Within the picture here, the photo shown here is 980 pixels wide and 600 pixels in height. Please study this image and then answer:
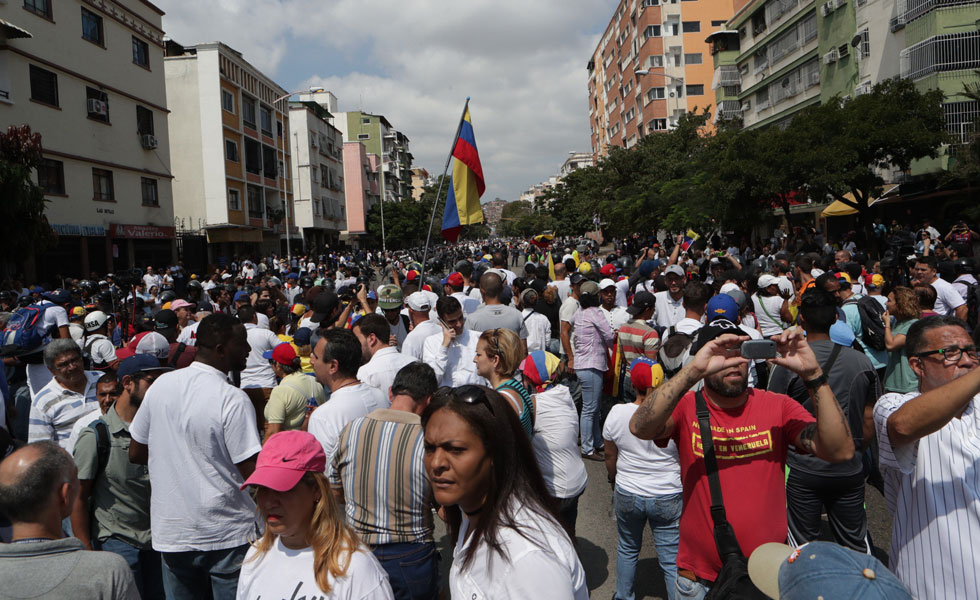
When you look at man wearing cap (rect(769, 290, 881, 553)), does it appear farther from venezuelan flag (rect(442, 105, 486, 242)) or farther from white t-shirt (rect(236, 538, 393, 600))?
venezuelan flag (rect(442, 105, 486, 242))

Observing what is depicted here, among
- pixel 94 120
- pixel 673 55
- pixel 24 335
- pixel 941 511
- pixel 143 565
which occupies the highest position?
pixel 673 55

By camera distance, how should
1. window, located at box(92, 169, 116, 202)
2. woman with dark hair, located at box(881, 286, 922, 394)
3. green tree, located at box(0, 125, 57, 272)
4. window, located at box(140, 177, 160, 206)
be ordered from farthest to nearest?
window, located at box(140, 177, 160, 206) < window, located at box(92, 169, 116, 202) < green tree, located at box(0, 125, 57, 272) < woman with dark hair, located at box(881, 286, 922, 394)

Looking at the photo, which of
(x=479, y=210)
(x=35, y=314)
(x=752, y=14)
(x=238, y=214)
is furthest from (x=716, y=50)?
(x=35, y=314)

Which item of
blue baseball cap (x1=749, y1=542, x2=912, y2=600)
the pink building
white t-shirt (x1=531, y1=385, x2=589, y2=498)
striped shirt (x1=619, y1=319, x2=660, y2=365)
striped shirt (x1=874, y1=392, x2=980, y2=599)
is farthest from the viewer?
the pink building

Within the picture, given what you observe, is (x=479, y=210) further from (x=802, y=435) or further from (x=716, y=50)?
(x=716, y=50)

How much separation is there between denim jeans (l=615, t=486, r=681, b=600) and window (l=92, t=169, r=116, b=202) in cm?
2795

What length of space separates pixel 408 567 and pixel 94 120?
28.9 m

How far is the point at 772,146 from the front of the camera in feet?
77.4

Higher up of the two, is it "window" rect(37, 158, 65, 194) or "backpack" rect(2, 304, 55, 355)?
"window" rect(37, 158, 65, 194)

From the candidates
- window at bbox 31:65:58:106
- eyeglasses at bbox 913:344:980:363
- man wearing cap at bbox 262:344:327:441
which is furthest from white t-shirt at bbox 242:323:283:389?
window at bbox 31:65:58:106

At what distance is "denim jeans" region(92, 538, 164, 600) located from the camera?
11.9ft

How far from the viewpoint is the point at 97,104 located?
2633 cm

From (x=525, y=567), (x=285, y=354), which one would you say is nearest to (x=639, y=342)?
(x=285, y=354)

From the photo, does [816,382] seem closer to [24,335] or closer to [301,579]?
[301,579]
